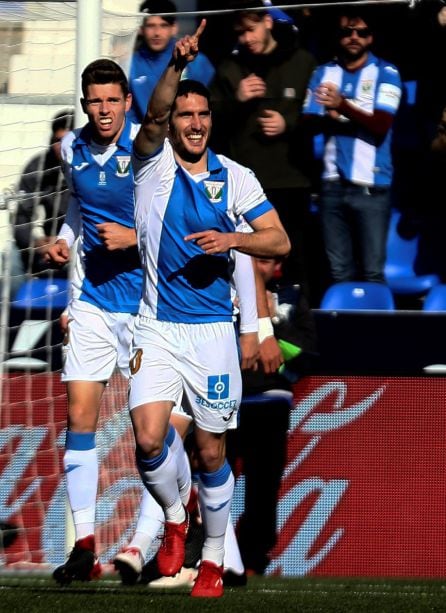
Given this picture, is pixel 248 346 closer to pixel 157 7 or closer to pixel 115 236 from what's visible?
pixel 115 236

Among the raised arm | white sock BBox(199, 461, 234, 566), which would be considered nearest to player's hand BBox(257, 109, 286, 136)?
the raised arm

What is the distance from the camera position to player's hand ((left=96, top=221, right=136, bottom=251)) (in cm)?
644

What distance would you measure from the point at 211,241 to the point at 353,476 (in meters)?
2.37

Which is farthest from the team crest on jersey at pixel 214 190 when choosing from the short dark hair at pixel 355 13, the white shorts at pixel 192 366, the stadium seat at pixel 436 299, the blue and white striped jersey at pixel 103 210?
the short dark hair at pixel 355 13

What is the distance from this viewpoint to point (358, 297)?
25.2 feet

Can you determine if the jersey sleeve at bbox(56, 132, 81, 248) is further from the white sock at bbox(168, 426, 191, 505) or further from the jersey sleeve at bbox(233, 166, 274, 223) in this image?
the white sock at bbox(168, 426, 191, 505)

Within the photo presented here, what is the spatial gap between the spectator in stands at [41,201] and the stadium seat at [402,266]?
2.06 metres

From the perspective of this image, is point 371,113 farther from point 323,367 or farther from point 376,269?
point 323,367

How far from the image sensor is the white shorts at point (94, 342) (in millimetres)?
6660

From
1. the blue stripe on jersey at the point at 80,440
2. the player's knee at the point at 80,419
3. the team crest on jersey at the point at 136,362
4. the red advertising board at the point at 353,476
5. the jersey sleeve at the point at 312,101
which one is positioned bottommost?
the red advertising board at the point at 353,476

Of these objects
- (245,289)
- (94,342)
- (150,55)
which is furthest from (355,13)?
(94,342)

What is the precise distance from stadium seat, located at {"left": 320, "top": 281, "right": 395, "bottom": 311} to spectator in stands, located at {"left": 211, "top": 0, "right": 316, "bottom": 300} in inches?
7.0

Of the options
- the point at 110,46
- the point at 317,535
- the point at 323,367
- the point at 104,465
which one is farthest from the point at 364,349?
the point at 110,46

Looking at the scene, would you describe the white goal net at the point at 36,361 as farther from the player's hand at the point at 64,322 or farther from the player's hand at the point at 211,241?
the player's hand at the point at 211,241
